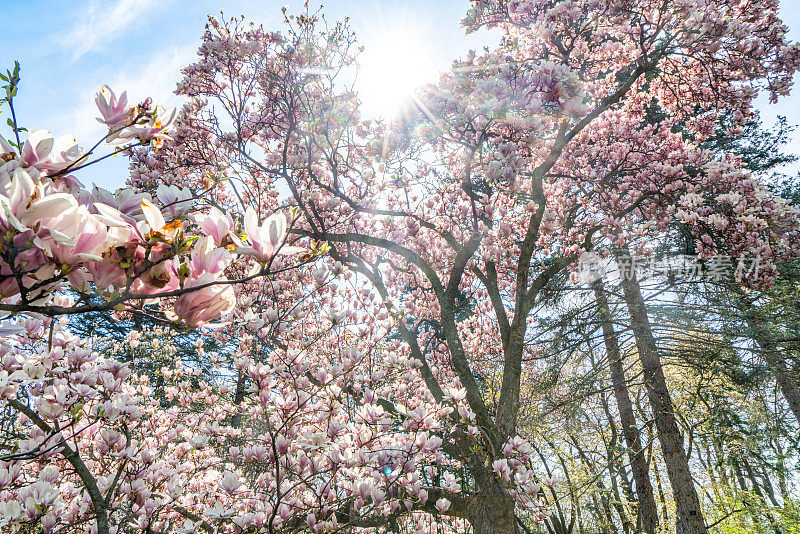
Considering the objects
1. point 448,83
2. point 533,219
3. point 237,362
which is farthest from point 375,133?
point 237,362

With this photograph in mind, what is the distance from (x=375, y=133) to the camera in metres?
5.27

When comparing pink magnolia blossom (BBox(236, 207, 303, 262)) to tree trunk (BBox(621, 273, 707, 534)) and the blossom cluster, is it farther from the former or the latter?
tree trunk (BBox(621, 273, 707, 534))

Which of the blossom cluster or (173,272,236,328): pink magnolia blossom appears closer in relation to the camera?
the blossom cluster

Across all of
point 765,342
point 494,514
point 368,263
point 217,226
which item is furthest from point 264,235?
point 765,342

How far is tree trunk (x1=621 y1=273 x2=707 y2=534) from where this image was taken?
6672 mm

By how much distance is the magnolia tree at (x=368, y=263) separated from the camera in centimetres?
226

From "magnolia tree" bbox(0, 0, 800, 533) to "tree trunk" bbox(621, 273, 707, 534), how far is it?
4cm

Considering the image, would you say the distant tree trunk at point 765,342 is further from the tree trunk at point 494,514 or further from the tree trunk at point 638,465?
the tree trunk at point 494,514

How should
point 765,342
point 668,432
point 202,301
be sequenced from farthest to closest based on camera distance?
point 668,432 < point 765,342 < point 202,301

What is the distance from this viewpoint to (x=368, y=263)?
16.9ft

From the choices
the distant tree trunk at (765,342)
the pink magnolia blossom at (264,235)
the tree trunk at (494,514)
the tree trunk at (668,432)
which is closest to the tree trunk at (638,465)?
the tree trunk at (668,432)

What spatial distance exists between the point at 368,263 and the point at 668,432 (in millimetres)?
6270

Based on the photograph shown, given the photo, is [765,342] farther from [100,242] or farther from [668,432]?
[100,242]

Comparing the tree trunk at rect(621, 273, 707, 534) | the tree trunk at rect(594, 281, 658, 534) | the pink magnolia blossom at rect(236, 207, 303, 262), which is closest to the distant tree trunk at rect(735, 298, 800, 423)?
the tree trunk at rect(621, 273, 707, 534)
